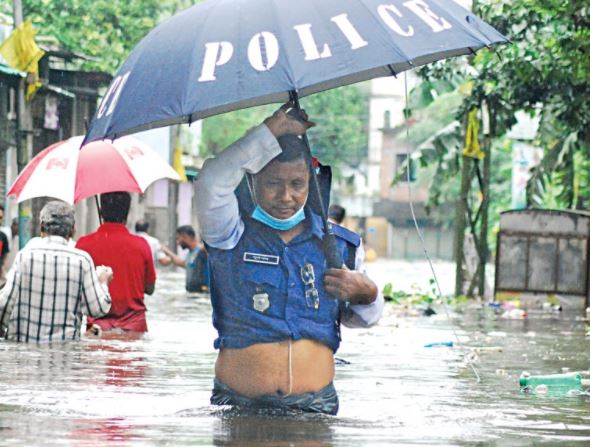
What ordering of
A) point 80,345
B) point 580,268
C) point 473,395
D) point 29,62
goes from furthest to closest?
point 580,268, point 29,62, point 80,345, point 473,395

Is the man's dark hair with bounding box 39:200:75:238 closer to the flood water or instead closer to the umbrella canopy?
the flood water

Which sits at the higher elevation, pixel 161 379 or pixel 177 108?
pixel 177 108

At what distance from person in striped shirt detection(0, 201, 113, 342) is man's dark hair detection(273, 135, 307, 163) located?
14.1 feet

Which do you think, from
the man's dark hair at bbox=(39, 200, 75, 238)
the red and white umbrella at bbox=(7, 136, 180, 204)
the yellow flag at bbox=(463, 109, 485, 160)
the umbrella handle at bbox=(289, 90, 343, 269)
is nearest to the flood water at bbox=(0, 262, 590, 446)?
the umbrella handle at bbox=(289, 90, 343, 269)

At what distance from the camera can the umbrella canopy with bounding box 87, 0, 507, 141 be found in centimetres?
707

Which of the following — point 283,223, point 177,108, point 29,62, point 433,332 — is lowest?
point 433,332

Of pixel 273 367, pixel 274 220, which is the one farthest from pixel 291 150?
pixel 273 367

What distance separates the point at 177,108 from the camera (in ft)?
23.4

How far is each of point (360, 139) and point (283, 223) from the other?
8852 cm

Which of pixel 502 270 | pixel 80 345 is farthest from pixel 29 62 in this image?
pixel 80 345

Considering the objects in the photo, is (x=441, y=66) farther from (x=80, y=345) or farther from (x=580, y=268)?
(x=80, y=345)

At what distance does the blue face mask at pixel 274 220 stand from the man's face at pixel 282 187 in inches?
0.7

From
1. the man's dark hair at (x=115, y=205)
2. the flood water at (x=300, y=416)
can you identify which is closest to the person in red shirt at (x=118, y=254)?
the man's dark hair at (x=115, y=205)

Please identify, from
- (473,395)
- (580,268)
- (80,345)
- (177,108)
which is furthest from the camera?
(580,268)
